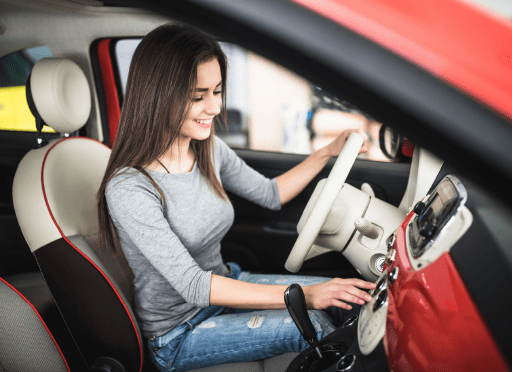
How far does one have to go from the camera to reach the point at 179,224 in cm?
100

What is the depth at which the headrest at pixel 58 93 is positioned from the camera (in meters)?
1.05

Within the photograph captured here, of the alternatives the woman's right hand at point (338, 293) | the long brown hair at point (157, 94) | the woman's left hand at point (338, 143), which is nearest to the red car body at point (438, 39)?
the woman's right hand at point (338, 293)

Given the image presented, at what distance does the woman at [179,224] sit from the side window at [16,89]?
53 cm

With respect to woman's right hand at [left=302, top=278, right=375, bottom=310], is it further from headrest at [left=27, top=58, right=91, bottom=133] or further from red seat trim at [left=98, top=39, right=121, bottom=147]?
red seat trim at [left=98, top=39, right=121, bottom=147]

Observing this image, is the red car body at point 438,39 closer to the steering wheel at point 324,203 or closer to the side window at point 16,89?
the steering wheel at point 324,203

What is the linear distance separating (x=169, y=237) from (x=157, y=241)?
0.03 metres

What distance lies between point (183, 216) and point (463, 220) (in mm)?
752

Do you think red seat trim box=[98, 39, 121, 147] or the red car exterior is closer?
the red car exterior

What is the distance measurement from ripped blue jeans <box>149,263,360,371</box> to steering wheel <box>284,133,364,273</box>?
0.53 ft

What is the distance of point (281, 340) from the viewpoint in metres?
0.93

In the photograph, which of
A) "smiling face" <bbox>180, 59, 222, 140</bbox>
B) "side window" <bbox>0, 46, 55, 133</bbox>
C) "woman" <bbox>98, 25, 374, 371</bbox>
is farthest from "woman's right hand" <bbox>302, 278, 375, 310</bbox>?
"side window" <bbox>0, 46, 55, 133</bbox>

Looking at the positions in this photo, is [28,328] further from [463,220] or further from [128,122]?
[463,220]

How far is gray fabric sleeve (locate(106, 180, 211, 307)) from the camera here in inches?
33.5

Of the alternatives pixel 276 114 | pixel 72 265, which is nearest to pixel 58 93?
pixel 72 265
